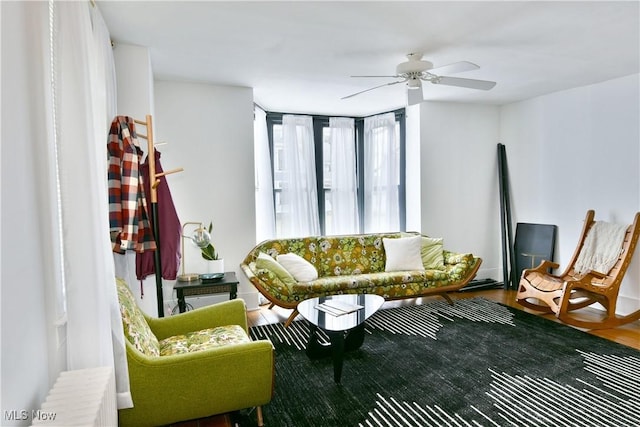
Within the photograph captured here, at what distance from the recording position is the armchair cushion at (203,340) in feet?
7.45

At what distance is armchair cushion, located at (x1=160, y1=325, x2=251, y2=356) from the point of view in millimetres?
2270

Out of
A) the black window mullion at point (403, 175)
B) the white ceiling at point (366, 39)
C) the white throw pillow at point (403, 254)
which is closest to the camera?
the white ceiling at point (366, 39)

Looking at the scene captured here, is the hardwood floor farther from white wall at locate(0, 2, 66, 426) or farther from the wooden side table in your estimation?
white wall at locate(0, 2, 66, 426)

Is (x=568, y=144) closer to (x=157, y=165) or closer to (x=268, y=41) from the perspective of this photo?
(x=268, y=41)

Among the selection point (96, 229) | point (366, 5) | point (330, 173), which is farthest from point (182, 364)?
point (330, 173)

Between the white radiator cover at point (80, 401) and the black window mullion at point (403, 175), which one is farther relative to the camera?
the black window mullion at point (403, 175)

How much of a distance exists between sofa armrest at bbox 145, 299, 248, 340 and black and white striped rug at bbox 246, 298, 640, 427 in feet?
1.86

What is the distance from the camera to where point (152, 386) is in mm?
1866

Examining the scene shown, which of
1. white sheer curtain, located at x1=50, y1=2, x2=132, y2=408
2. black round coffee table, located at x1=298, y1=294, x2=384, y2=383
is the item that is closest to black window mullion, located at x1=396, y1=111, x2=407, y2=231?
black round coffee table, located at x1=298, y1=294, x2=384, y2=383

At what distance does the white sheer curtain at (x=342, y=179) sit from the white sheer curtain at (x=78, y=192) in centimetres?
427

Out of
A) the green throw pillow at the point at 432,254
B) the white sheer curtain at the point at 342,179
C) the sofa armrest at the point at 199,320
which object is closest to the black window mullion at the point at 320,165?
the white sheer curtain at the point at 342,179

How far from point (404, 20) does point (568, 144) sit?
319 cm

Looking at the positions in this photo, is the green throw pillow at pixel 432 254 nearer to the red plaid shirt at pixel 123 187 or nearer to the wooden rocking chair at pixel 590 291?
the wooden rocking chair at pixel 590 291

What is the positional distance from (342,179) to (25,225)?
15.3 ft
